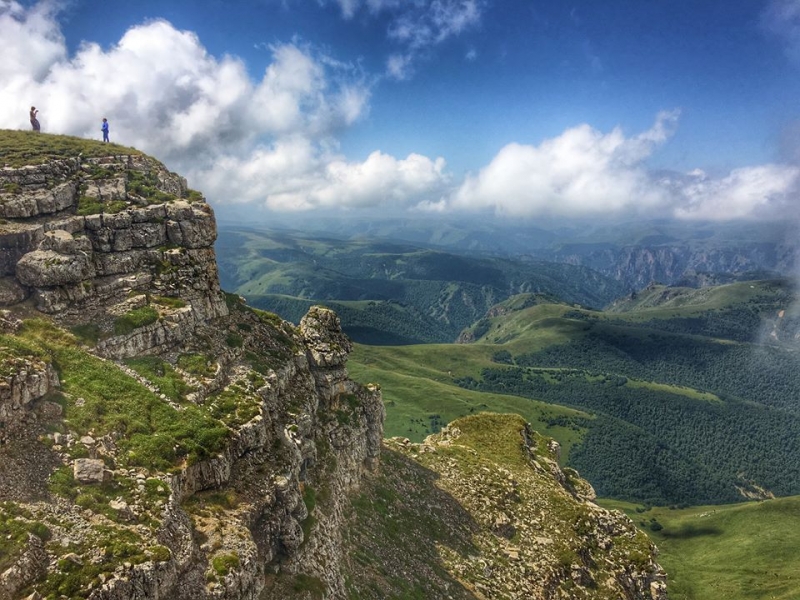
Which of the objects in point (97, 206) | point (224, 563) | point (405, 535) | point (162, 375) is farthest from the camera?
point (405, 535)

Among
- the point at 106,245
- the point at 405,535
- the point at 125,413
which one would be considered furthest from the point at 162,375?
the point at 405,535

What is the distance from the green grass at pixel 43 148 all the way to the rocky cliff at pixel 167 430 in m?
0.32

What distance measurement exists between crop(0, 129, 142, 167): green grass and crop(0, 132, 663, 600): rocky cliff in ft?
1.04

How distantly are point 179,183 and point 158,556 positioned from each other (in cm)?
4186

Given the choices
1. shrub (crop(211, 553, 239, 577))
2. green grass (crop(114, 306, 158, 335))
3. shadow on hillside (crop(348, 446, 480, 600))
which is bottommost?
shadow on hillside (crop(348, 446, 480, 600))

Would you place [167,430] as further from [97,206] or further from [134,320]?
[97,206]

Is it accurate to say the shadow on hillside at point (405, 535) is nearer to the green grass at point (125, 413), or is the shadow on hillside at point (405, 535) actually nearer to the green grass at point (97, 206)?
the green grass at point (125, 413)

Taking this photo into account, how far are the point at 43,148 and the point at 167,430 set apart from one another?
37.0m

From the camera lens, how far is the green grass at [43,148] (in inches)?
1768

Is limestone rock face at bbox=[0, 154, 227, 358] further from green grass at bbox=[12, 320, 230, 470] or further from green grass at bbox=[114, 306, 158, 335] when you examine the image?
green grass at bbox=[12, 320, 230, 470]

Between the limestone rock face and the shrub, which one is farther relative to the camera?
the limestone rock face

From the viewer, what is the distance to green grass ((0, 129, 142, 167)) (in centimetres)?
4491

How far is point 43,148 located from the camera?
4778 cm

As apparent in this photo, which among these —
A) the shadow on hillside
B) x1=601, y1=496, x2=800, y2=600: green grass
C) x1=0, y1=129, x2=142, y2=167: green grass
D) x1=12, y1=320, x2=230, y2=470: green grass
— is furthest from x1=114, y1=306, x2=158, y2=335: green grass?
x1=601, y1=496, x2=800, y2=600: green grass
